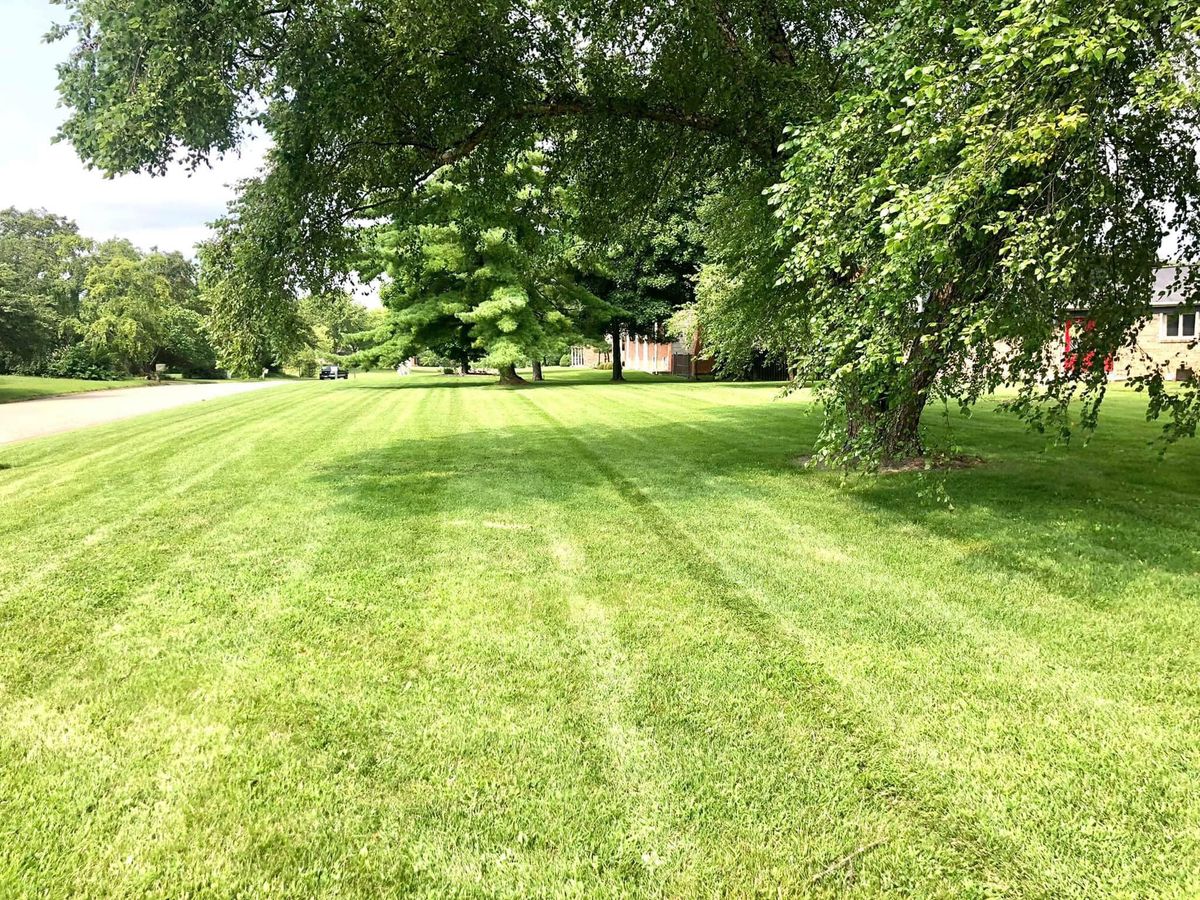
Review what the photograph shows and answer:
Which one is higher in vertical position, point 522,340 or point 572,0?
point 572,0

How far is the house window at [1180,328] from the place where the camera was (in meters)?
28.8

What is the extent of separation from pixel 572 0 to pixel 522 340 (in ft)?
69.9

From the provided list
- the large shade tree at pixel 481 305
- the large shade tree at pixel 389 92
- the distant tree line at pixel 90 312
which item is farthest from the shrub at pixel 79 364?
the large shade tree at pixel 389 92

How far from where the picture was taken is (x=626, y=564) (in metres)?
5.18

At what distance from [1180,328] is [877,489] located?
31.7 metres

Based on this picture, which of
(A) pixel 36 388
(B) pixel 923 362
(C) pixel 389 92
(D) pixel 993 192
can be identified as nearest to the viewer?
(D) pixel 993 192

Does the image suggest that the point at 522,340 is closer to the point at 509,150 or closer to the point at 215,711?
the point at 509,150

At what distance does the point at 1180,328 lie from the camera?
29641 mm

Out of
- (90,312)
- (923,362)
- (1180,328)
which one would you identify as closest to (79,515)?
(923,362)

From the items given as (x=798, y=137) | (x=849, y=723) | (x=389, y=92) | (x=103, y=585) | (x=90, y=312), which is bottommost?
(x=849, y=723)

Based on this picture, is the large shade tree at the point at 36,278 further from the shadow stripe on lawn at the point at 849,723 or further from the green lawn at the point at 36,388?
the shadow stripe on lawn at the point at 849,723

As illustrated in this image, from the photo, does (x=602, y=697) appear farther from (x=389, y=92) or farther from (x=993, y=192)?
(x=389, y=92)

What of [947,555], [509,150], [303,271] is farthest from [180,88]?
[947,555]

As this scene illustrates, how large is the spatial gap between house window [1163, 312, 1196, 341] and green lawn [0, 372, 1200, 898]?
96.5 feet
